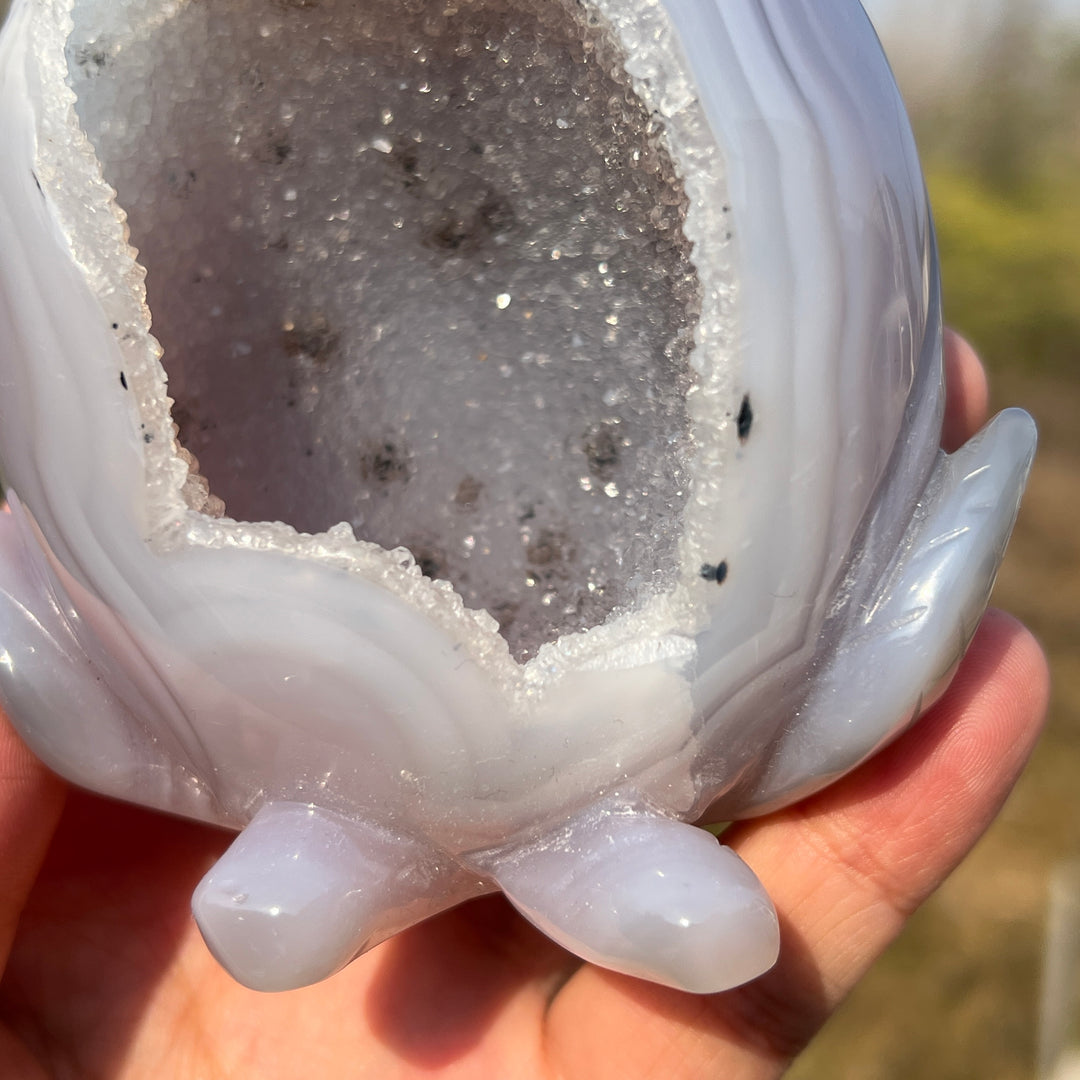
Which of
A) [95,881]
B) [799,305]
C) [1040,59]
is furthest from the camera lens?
[1040,59]

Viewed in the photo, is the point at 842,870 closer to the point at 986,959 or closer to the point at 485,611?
the point at 485,611

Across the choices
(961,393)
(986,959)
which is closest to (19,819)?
(961,393)

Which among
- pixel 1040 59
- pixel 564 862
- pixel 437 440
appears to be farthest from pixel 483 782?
pixel 1040 59

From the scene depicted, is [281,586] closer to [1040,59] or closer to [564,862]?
[564,862]

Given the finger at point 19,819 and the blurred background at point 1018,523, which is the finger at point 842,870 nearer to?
the finger at point 19,819

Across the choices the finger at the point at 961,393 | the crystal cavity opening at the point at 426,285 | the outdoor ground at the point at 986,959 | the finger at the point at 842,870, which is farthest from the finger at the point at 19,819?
the outdoor ground at the point at 986,959
